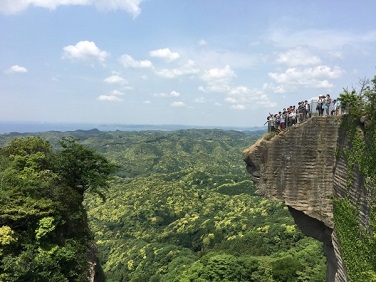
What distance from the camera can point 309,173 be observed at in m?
16.1

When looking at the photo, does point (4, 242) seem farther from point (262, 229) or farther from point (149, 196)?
point (149, 196)

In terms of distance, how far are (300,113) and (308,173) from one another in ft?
10.2

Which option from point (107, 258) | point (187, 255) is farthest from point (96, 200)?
point (187, 255)

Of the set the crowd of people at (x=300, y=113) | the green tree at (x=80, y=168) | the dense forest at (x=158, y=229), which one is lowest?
the dense forest at (x=158, y=229)

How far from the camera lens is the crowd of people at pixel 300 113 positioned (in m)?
15.9

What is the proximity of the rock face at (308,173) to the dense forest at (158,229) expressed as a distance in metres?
1.88

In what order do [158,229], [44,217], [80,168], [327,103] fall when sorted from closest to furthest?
[327,103] → [44,217] → [80,168] → [158,229]

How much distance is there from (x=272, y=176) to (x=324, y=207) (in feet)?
9.25

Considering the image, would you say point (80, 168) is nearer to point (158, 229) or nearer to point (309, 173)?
point (309, 173)

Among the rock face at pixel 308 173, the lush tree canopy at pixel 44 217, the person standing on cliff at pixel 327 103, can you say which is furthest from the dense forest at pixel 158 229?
the person standing on cliff at pixel 327 103

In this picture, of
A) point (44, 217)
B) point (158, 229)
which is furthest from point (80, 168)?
point (158, 229)

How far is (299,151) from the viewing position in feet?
53.0

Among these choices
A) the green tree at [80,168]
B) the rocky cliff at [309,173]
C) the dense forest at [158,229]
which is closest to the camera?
the rocky cliff at [309,173]

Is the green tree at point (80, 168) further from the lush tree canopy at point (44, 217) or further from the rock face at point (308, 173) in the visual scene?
the rock face at point (308, 173)
